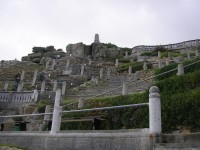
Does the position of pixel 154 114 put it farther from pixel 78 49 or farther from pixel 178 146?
pixel 78 49

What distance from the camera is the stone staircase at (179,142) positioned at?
669 centimetres

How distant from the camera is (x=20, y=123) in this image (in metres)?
15.0

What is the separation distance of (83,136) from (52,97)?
20.1 m

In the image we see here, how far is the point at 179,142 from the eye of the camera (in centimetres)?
732

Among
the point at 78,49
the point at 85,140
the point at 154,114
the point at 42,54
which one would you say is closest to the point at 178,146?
the point at 154,114

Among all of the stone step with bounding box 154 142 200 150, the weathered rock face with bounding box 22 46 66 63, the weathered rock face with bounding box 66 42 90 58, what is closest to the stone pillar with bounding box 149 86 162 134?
the stone step with bounding box 154 142 200 150

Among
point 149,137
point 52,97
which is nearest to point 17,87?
point 52,97

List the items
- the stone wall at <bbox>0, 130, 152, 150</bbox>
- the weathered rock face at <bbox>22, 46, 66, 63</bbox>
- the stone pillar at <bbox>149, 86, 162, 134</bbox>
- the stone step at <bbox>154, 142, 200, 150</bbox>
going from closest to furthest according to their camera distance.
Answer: the stone step at <bbox>154, 142, 200, 150</bbox> → the stone pillar at <bbox>149, 86, 162, 134</bbox> → the stone wall at <bbox>0, 130, 152, 150</bbox> → the weathered rock face at <bbox>22, 46, 66, 63</bbox>

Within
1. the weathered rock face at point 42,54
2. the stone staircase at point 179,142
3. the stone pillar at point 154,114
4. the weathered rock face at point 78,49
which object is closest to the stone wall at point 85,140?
the stone pillar at point 154,114

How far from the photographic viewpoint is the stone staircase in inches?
263

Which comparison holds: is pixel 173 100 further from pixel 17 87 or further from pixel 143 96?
pixel 17 87

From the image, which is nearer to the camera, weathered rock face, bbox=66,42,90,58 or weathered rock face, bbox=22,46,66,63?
weathered rock face, bbox=22,46,66,63

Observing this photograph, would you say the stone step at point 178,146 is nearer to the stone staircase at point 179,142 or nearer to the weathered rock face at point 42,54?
the stone staircase at point 179,142

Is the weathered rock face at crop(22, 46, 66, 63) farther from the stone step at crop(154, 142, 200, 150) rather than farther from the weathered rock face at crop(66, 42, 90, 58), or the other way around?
the stone step at crop(154, 142, 200, 150)
